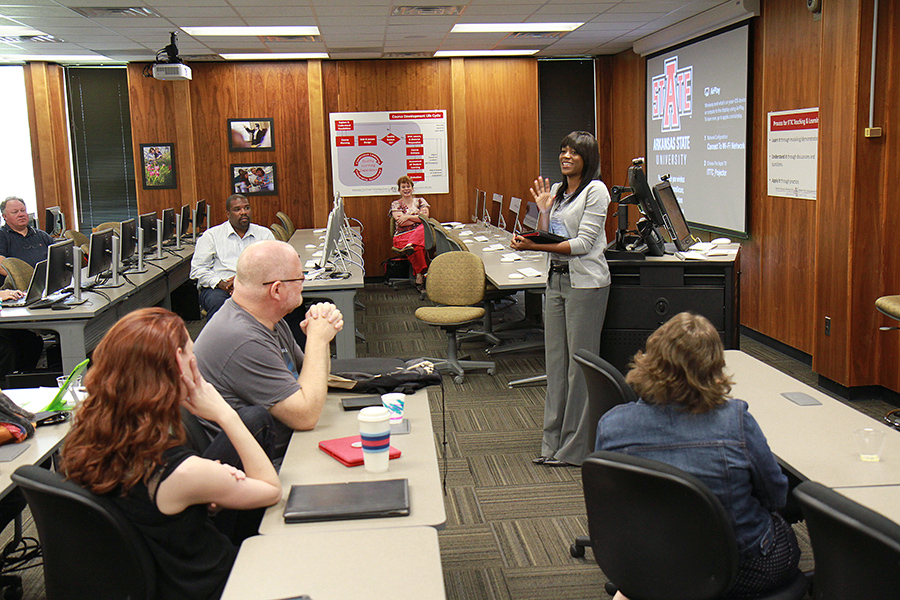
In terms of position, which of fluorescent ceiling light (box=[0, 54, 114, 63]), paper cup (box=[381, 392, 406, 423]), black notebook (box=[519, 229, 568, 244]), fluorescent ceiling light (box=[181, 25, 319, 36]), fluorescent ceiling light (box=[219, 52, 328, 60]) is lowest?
paper cup (box=[381, 392, 406, 423])

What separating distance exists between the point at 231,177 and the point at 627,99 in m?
5.30

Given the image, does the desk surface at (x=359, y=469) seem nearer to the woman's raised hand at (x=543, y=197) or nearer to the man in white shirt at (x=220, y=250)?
the woman's raised hand at (x=543, y=197)

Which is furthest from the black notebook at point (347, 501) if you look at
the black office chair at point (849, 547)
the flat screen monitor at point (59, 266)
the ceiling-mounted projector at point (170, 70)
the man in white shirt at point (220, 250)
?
the ceiling-mounted projector at point (170, 70)

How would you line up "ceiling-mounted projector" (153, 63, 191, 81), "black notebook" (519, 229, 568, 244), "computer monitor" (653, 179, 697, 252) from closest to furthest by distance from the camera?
"black notebook" (519, 229, 568, 244) < "computer monitor" (653, 179, 697, 252) < "ceiling-mounted projector" (153, 63, 191, 81)

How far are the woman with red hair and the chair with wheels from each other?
382cm

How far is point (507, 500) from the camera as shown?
366cm

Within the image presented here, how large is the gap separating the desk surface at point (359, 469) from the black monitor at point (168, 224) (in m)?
6.21

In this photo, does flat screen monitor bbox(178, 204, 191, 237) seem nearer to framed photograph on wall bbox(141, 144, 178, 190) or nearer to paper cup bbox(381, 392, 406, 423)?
framed photograph on wall bbox(141, 144, 178, 190)

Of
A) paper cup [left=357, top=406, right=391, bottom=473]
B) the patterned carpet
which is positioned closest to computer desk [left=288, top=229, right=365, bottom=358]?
the patterned carpet

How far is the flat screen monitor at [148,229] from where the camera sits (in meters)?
7.30

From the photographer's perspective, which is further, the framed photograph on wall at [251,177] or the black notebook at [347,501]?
the framed photograph on wall at [251,177]

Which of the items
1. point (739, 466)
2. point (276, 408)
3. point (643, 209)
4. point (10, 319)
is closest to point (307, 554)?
point (276, 408)

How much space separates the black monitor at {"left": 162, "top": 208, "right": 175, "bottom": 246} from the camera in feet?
26.8

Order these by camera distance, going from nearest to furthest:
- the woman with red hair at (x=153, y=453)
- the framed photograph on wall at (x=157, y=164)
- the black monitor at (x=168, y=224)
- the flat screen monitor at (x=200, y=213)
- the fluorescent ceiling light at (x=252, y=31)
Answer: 1. the woman with red hair at (x=153, y=453)
2. the fluorescent ceiling light at (x=252, y=31)
3. the black monitor at (x=168, y=224)
4. the flat screen monitor at (x=200, y=213)
5. the framed photograph on wall at (x=157, y=164)
